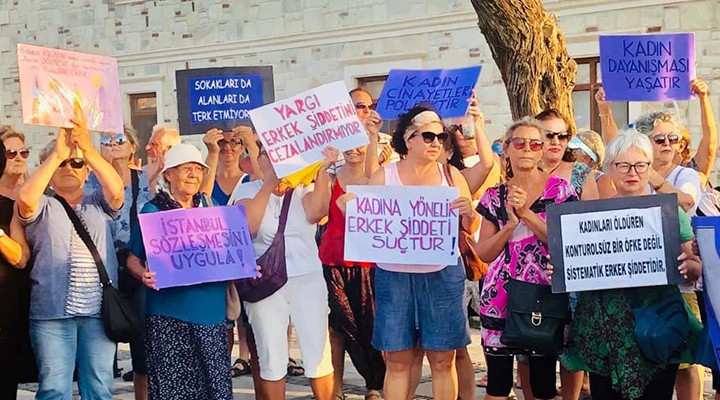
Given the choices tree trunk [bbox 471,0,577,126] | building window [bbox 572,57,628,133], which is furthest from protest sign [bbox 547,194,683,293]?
building window [bbox 572,57,628,133]

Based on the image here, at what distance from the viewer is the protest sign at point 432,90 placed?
651 cm

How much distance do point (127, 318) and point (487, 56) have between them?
951 centimetres

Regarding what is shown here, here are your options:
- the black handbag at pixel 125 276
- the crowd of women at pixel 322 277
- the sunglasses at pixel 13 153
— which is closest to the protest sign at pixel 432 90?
the crowd of women at pixel 322 277

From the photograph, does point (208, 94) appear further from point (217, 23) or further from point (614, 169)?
point (217, 23)

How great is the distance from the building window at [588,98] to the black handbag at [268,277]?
26.8 ft

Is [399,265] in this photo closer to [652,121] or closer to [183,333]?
[183,333]

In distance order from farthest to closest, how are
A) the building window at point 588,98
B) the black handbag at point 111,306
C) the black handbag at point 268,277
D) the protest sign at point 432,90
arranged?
the building window at point 588,98, the protest sign at point 432,90, the black handbag at point 268,277, the black handbag at point 111,306

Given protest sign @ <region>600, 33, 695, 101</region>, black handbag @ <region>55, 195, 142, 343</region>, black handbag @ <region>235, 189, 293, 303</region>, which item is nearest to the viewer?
black handbag @ <region>55, 195, 142, 343</region>

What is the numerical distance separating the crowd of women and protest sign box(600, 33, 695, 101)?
93 cm

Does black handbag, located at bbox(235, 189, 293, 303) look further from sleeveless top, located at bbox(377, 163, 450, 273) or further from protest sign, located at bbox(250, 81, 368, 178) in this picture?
sleeveless top, located at bbox(377, 163, 450, 273)

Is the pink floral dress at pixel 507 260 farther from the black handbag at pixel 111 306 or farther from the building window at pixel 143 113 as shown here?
the building window at pixel 143 113

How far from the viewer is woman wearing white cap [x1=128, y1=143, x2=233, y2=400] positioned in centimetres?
516

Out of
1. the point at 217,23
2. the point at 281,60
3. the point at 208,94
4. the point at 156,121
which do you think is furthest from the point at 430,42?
the point at 208,94

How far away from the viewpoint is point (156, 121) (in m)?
17.4
